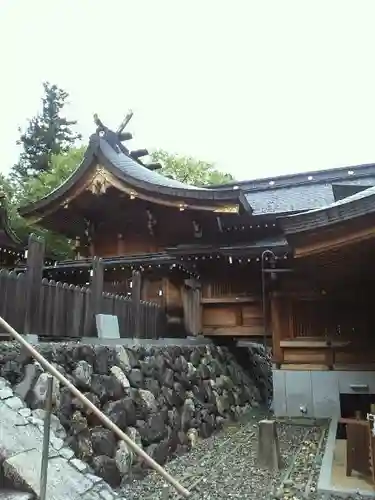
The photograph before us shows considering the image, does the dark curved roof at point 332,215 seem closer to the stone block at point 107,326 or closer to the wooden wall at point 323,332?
the stone block at point 107,326

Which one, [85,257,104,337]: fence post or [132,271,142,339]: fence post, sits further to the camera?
[132,271,142,339]: fence post

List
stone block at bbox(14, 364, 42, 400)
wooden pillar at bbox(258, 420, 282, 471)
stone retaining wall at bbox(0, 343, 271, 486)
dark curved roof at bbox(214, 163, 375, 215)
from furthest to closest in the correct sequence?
dark curved roof at bbox(214, 163, 375, 215) → wooden pillar at bbox(258, 420, 282, 471) → stone retaining wall at bbox(0, 343, 271, 486) → stone block at bbox(14, 364, 42, 400)

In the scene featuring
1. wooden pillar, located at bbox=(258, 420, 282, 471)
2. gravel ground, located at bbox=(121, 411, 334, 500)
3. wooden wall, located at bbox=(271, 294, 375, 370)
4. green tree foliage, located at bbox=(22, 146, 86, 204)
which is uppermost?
green tree foliage, located at bbox=(22, 146, 86, 204)

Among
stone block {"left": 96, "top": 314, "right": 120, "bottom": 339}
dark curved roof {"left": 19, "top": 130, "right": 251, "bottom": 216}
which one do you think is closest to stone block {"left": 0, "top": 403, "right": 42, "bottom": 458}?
stone block {"left": 96, "top": 314, "right": 120, "bottom": 339}

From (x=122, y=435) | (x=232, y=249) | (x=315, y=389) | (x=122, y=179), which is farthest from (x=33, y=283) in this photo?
(x=122, y=179)

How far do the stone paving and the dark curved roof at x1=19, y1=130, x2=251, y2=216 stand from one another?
8.50 metres

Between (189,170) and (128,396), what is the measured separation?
1050 inches

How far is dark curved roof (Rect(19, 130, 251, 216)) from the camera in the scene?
1173cm

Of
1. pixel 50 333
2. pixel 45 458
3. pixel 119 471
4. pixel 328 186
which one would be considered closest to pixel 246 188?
pixel 328 186

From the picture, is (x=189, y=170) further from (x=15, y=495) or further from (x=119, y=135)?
(x=15, y=495)

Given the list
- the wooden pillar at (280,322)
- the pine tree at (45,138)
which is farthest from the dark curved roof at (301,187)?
the pine tree at (45,138)

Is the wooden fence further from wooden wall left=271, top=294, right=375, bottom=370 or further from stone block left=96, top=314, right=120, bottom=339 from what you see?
wooden wall left=271, top=294, right=375, bottom=370

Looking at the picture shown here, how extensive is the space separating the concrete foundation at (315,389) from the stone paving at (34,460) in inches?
238

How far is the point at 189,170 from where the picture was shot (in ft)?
103
